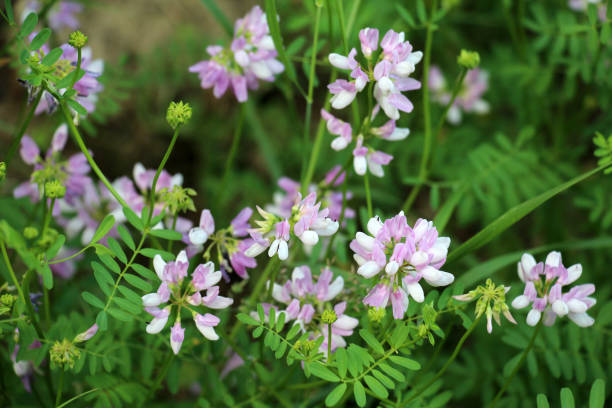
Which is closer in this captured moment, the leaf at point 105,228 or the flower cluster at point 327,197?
the leaf at point 105,228

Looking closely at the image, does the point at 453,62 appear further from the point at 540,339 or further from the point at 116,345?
the point at 116,345

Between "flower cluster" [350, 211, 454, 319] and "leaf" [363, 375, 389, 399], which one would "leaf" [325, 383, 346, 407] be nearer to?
"leaf" [363, 375, 389, 399]

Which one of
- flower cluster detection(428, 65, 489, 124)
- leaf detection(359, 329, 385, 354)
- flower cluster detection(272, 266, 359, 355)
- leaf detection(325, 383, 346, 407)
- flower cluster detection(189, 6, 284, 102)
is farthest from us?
flower cluster detection(428, 65, 489, 124)

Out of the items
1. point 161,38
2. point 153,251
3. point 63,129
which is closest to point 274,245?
point 153,251

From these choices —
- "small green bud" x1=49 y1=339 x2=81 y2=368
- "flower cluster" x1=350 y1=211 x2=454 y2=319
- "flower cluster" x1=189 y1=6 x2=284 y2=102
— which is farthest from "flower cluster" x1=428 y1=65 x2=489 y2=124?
"small green bud" x1=49 y1=339 x2=81 y2=368

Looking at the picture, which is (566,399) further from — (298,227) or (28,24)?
(28,24)

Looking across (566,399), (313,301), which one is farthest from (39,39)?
(566,399)

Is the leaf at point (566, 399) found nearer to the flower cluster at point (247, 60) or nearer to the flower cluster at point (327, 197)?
the flower cluster at point (327, 197)

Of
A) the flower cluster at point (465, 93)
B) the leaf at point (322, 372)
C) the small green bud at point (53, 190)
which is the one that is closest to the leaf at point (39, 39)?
the small green bud at point (53, 190)
